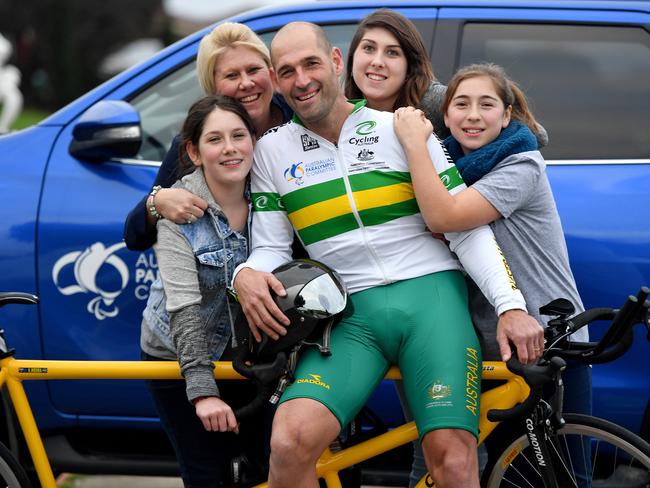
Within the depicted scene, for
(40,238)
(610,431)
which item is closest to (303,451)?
(610,431)

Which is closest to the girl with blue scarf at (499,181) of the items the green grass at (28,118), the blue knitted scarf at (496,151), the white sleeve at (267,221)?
the blue knitted scarf at (496,151)

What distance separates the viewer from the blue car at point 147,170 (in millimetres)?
3950

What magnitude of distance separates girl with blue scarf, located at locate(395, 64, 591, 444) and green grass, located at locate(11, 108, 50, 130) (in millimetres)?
18958

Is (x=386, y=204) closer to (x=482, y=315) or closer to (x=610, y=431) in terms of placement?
(x=482, y=315)

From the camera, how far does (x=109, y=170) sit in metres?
4.10

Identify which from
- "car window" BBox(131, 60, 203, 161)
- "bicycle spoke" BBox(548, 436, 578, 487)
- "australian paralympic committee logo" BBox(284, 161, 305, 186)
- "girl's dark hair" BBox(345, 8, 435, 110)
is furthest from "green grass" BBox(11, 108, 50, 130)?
"bicycle spoke" BBox(548, 436, 578, 487)

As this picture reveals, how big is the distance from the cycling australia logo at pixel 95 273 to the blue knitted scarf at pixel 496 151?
1.42 m

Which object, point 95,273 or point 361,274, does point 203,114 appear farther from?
point 95,273

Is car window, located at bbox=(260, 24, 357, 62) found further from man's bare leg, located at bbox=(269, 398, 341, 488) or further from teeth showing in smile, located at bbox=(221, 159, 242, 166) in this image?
man's bare leg, located at bbox=(269, 398, 341, 488)

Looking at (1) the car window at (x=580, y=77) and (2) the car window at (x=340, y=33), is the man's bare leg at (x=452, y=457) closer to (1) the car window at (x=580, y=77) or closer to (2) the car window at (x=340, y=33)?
(1) the car window at (x=580, y=77)

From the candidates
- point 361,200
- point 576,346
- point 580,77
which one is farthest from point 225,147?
point 580,77

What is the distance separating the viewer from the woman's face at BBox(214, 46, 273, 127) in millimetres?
3408

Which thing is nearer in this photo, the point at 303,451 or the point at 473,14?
the point at 303,451

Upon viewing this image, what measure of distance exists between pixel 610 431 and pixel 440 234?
0.74 meters
